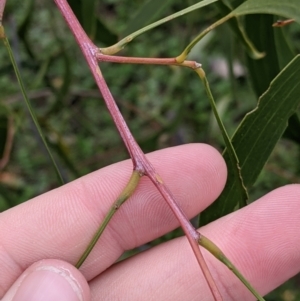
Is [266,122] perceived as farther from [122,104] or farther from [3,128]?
[122,104]

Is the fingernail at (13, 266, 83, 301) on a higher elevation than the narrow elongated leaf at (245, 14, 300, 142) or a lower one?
lower

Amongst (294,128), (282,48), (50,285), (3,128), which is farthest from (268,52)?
(3,128)

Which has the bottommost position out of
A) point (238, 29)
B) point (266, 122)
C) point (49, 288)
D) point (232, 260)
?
point (232, 260)

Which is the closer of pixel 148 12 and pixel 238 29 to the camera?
pixel 238 29

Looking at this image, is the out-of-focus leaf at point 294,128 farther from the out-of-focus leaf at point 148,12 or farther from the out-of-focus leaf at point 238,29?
the out-of-focus leaf at point 148,12

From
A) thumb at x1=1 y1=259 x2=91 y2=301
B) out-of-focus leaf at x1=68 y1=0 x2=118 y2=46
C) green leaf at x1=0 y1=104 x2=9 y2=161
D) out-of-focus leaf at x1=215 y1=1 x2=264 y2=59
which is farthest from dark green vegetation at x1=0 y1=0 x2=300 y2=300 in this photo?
thumb at x1=1 y1=259 x2=91 y2=301

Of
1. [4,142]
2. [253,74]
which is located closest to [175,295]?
[253,74]

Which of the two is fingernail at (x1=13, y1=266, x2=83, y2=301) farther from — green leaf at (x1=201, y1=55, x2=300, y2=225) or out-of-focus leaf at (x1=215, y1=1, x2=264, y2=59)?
out-of-focus leaf at (x1=215, y1=1, x2=264, y2=59)
